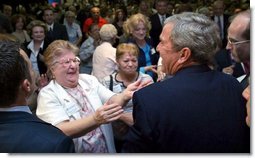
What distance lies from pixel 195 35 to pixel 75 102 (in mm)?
611

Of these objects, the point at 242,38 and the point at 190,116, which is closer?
the point at 190,116

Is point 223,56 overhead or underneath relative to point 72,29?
overhead

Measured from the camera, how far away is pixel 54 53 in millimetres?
1657

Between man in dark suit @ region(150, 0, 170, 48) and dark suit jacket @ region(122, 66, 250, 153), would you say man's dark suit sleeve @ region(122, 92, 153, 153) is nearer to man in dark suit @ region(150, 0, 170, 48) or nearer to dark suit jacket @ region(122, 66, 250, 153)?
dark suit jacket @ region(122, 66, 250, 153)

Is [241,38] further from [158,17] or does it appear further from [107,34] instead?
[158,17]

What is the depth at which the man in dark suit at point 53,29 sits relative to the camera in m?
3.56

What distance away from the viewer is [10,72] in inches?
41.8

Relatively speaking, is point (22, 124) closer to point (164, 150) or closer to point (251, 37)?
point (164, 150)

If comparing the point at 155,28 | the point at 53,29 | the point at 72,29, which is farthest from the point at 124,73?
the point at 72,29

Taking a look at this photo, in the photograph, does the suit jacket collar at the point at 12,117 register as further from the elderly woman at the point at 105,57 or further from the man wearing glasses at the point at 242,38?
the elderly woman at the point at 105,57

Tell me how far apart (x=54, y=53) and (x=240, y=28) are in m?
0.73

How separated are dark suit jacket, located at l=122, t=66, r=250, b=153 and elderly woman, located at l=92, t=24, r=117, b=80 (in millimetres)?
1375

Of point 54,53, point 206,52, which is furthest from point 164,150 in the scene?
point 54,53

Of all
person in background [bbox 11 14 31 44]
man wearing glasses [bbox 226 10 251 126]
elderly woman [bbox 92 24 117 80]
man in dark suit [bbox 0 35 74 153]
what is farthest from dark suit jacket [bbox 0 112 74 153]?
person in background [bbox 11 14 31 44]
